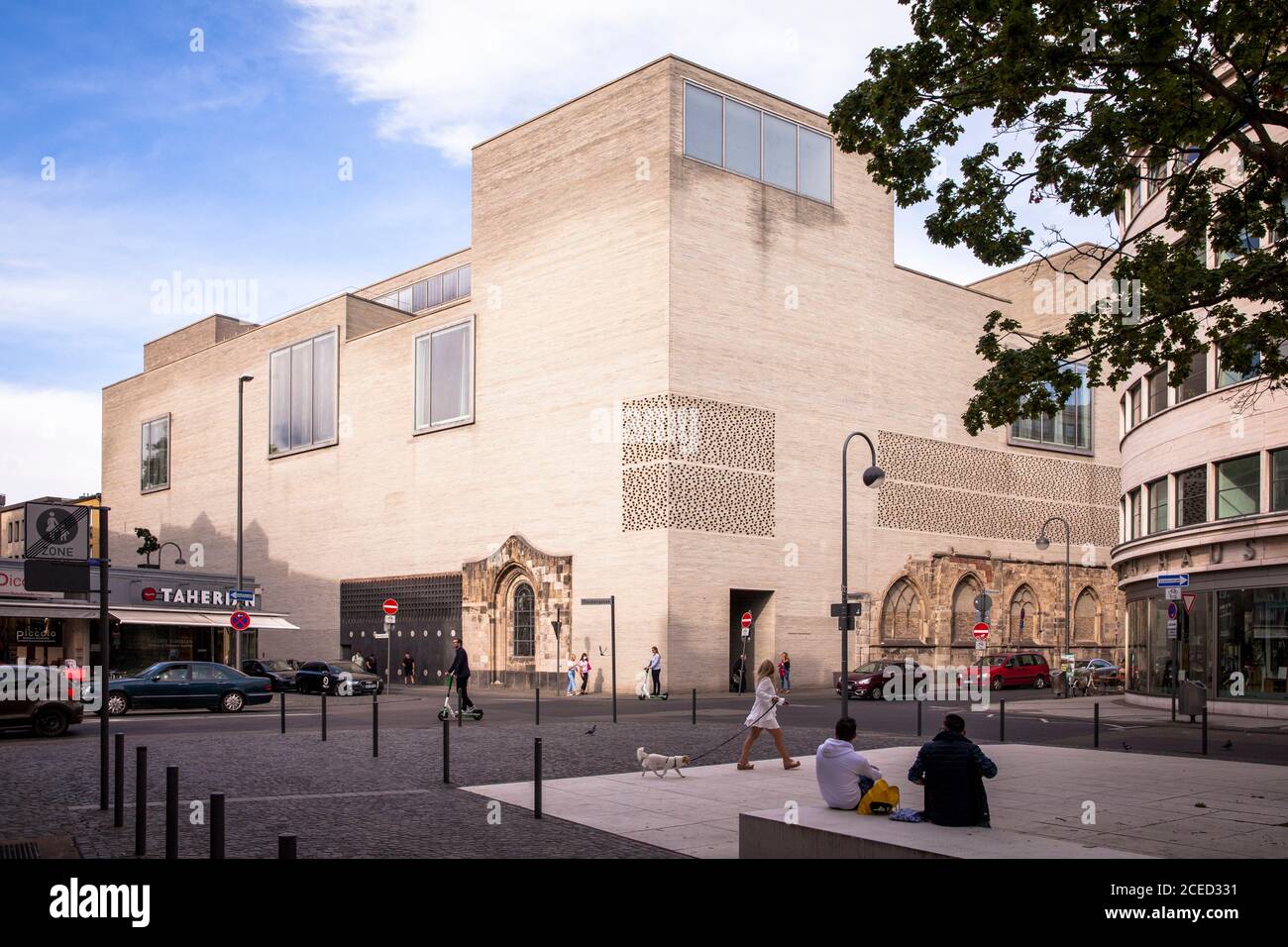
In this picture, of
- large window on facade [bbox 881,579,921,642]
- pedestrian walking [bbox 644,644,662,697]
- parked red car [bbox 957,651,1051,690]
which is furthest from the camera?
large window on facade [bbox 881,579,921,642]

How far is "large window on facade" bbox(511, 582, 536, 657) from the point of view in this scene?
161 feet

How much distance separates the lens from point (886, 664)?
42938mm

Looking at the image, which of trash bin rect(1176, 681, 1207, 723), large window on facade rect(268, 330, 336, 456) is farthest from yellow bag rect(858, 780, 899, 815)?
large window on facade rect(268, 330, 336, 456)

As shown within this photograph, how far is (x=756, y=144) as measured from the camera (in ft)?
159

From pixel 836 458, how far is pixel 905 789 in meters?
36.2

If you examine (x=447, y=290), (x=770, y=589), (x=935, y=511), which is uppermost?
(x=447, y=290)

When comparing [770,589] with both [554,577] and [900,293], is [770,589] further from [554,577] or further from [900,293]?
[900,293]

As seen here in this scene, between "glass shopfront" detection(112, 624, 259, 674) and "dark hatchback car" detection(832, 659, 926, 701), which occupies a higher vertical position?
"glass shopfront" detection(112, 624, 259, 674)

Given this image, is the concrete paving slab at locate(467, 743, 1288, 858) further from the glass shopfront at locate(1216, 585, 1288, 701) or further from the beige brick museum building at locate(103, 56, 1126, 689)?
the beige brick museum building at locate(103, 56, 1126, 689)

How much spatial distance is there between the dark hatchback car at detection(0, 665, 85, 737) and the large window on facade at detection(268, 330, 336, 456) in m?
37.9

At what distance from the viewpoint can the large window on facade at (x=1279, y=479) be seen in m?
29.0

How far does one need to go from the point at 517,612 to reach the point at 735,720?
22.0m
